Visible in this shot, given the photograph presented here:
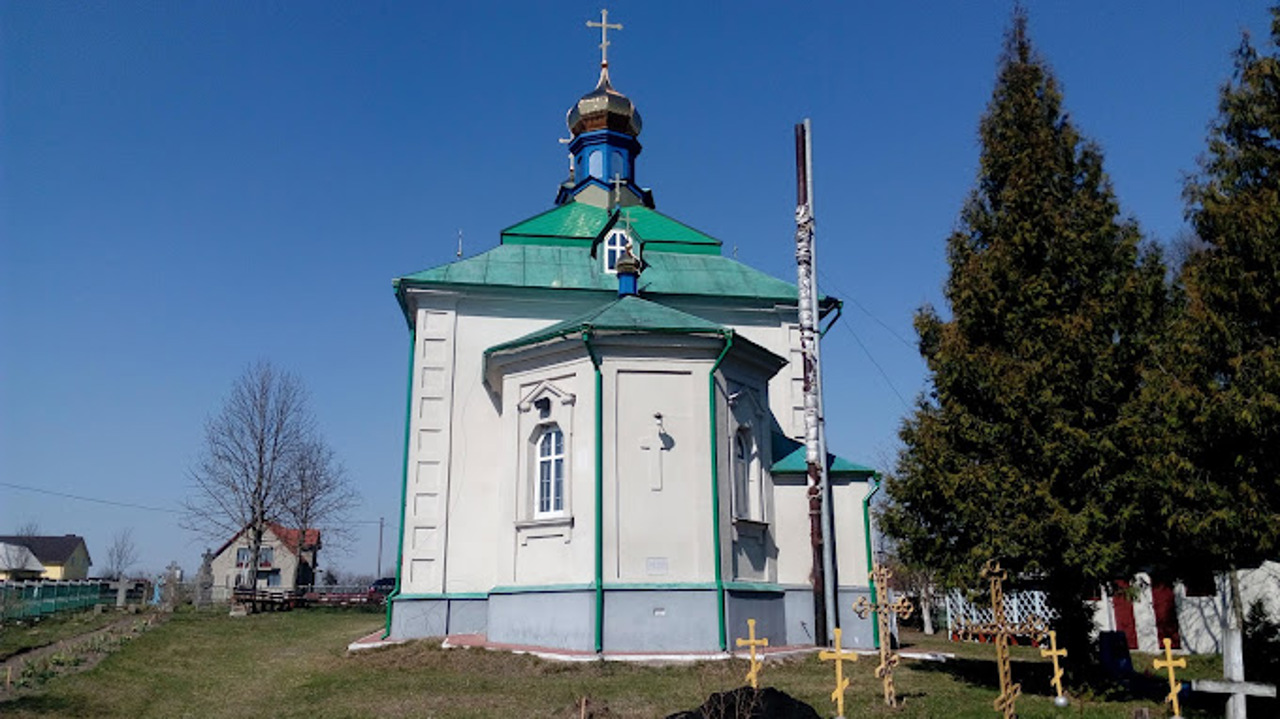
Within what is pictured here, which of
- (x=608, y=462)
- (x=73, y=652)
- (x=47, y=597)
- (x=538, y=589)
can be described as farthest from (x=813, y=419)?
(x=47, y=597)

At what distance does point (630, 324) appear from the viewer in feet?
53.2

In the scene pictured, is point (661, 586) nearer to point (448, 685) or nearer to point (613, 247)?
point (448, 685)

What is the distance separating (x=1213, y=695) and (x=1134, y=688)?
875 mm

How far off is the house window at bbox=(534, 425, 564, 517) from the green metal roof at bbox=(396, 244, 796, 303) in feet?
14.0

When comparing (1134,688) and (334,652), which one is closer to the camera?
(1134,688)

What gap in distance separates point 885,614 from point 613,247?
1215 centimetres

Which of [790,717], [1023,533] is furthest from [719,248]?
[790,717]

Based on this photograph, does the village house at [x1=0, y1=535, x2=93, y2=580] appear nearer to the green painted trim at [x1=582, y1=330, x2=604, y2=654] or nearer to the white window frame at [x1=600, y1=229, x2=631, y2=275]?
the white window frame at [x1=600, y1=229, x2=631, y2=275]

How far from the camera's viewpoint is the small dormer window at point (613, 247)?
68.4 feet

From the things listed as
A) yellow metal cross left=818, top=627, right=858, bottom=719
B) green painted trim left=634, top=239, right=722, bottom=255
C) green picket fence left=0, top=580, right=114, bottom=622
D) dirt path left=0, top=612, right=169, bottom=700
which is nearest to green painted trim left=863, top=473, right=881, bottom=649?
green painted trim left=634, top=239, right=722, bottom=255

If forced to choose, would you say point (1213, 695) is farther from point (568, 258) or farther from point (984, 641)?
point (568, 258)

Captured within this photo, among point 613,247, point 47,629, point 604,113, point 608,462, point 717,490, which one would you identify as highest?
point 604,113

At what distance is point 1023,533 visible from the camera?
10734 mm

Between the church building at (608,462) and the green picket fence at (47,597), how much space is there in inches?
389
